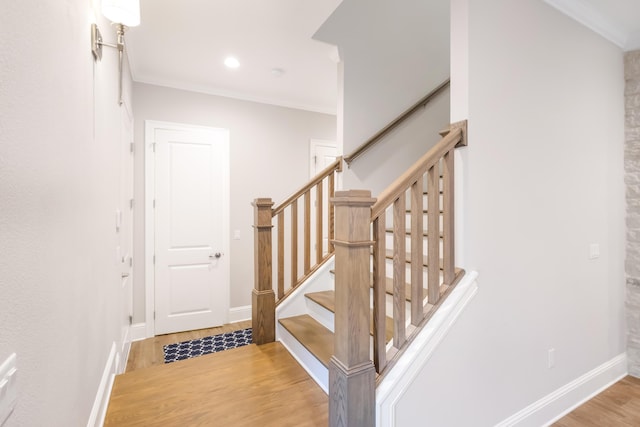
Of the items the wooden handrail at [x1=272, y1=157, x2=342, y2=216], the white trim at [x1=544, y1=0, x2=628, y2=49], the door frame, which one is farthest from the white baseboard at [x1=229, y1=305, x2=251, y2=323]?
the white trim at [x1=544, y1=0, x2=628, y2=49]

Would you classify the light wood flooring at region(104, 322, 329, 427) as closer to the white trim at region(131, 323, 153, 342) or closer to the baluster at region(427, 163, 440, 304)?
the baluster at region(427, 163, 440, 304)

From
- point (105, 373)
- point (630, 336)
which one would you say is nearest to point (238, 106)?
point (105, 373)

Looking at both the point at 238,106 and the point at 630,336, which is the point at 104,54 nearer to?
the point at 238,106

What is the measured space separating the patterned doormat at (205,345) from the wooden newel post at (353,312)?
6.85ft

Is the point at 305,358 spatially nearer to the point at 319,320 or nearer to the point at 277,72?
the point at 319,320

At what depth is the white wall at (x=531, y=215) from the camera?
5.49 ft

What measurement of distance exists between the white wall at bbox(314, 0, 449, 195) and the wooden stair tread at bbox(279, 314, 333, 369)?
1202 millimetres

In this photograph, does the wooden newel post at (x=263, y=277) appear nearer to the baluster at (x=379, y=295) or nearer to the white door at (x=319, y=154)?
the baluster at (x=379, y=295)

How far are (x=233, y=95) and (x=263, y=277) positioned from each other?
239 centimetres

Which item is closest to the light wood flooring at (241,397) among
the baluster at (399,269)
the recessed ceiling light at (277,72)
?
the baluster at (399,269)

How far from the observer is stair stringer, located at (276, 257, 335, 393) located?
2.12 meters

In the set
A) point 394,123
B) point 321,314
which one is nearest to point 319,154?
point 394,123

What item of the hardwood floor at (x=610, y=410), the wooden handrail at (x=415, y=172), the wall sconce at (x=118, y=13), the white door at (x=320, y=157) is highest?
the wall sconce at (x=118, y=13)

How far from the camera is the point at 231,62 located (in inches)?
119
